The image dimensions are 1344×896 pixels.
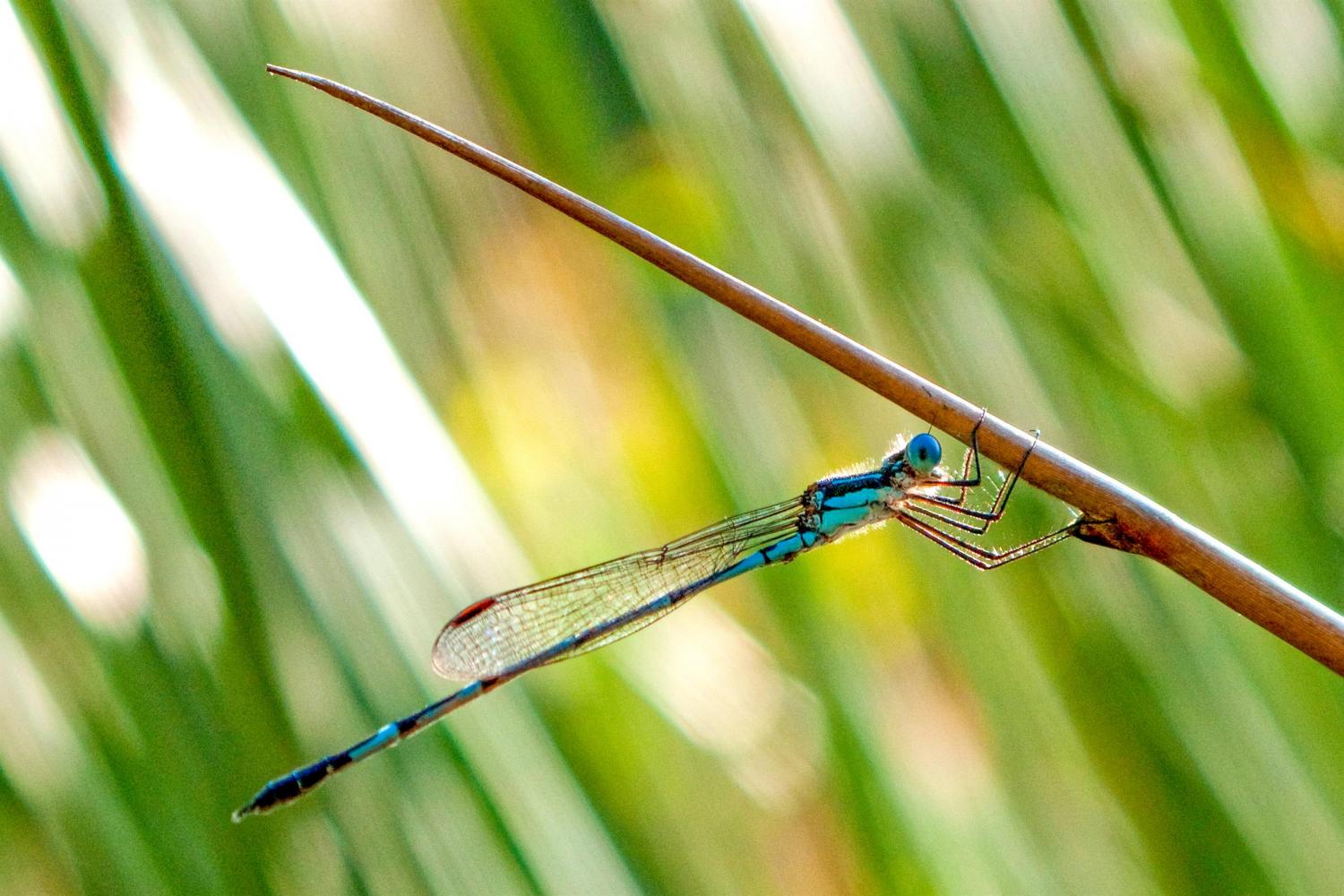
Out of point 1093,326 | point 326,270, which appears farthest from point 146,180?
point 1093,326

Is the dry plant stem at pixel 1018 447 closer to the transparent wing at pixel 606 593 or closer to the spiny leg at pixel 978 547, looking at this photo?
the spiny leg at pixel 978 547

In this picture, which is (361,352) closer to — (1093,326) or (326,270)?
(326,270)

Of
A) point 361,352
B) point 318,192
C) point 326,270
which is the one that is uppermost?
point 318,192

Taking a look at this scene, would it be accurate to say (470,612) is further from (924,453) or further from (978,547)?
(924,453)

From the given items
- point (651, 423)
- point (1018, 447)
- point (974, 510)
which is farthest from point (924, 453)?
point (1018, 447)

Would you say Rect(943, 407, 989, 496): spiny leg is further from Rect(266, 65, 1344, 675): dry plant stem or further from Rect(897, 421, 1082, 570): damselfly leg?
Rect(266, 65, 1344, 675): dry plant stem

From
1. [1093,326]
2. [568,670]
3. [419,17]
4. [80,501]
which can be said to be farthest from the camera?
[419,17]
